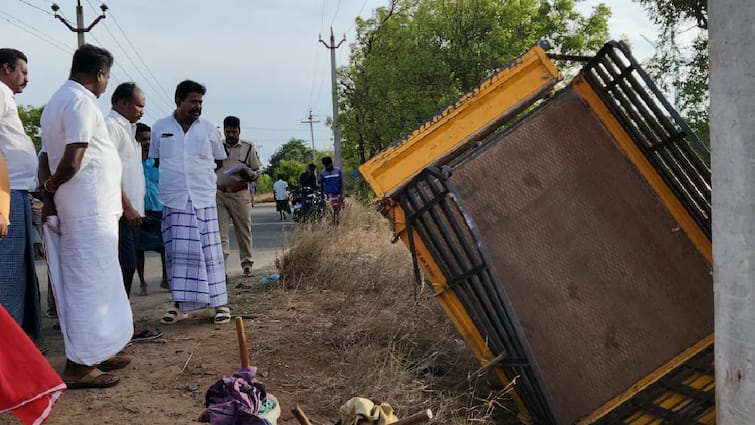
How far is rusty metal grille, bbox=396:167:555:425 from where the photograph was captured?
3141 millimetres

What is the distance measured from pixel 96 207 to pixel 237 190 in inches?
136

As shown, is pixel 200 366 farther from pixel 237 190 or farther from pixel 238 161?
pixel 238 161

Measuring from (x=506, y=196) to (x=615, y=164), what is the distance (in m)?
0.68

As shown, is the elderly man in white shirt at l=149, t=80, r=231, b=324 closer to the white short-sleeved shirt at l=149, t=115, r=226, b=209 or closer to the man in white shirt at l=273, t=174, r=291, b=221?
the white short-sleeved shirt at l=149, t=115, r=226, b=209

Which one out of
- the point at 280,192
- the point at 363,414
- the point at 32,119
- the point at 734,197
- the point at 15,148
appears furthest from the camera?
the point at 32,119

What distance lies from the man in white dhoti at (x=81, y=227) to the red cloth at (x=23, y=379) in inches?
27.5

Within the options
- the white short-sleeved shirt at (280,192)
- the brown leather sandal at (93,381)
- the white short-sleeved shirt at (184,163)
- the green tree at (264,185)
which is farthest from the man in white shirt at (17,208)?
the green tree at (264,185)

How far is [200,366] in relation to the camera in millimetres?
3760

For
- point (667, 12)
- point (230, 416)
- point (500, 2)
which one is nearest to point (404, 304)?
point (230, 416)

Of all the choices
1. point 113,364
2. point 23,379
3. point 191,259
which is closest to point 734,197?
point 23,379

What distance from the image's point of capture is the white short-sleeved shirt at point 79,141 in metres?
A: 3.32

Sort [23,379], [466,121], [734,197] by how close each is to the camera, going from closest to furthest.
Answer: [734,197] < [23,379] < [466,121]

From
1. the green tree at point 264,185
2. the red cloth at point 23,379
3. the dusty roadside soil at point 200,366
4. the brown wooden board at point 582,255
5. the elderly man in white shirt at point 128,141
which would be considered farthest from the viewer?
the green tree at point 264,185

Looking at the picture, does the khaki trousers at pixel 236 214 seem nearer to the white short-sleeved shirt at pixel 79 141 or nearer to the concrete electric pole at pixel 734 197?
the white short-sleeved shirt at pixel 79 141
